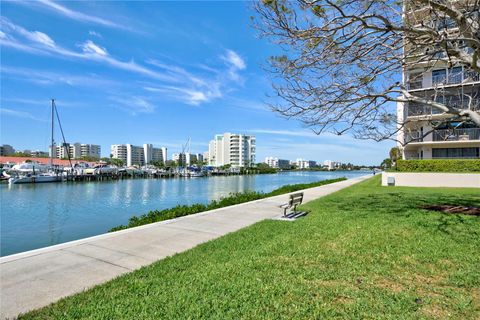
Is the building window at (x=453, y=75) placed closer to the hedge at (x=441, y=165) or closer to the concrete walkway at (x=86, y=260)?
the hedge at (x=441, y=165)

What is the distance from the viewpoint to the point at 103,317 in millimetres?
3551

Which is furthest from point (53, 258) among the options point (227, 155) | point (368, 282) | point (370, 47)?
point (227, 155)

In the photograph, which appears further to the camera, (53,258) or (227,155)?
(227,155)

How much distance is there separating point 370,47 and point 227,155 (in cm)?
14240

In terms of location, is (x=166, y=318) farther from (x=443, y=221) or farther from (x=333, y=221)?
(x=443, y=221)

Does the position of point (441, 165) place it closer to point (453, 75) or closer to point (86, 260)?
point (453, 75)

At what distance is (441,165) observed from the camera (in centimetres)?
2606

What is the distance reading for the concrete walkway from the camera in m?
4.29

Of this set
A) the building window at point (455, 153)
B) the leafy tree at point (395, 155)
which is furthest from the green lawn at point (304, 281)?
the leafy tree at point (395, 155)

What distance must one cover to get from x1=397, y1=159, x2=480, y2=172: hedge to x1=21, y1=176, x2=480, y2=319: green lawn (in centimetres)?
2162

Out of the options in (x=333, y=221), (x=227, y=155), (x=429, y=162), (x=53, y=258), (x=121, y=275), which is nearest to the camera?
(x=121, y=275)

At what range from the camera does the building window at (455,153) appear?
30953mm

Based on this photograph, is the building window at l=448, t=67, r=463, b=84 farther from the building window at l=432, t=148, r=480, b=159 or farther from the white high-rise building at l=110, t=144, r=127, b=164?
the white high-rise building at l=110, t=144, r=127, b=164

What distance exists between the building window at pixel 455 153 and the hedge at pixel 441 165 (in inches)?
276
